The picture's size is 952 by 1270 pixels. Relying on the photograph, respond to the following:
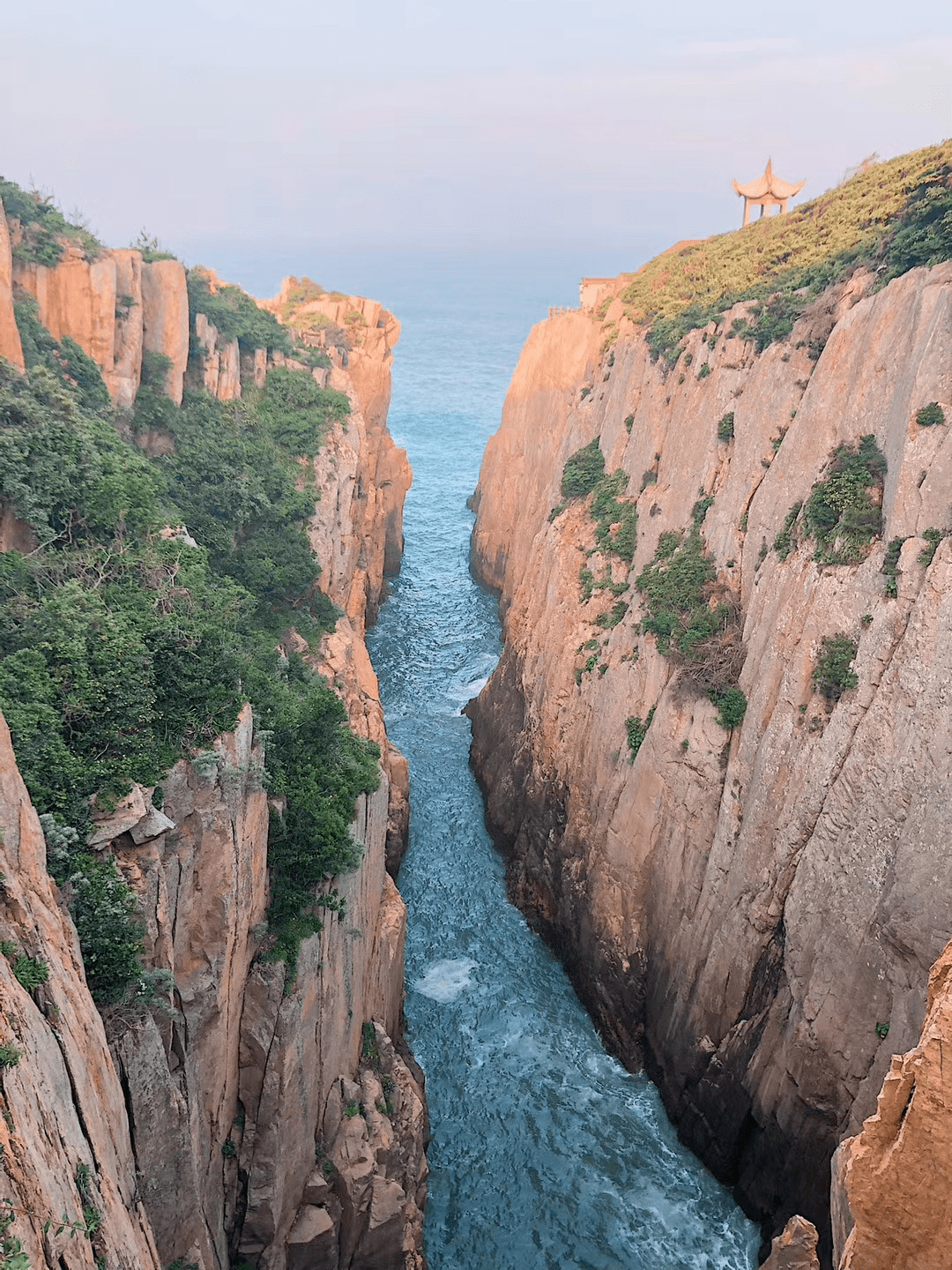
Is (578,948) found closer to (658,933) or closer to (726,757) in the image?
(658,933)

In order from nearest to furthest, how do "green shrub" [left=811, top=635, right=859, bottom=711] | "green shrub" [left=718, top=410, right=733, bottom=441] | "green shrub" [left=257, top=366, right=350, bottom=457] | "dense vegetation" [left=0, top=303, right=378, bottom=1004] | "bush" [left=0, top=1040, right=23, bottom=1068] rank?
"bush" [left=0, top=1040, right=23, bottom=1068], "dense vegetation" [left=0, top=303, right=378, bottom=1004], "green shrub" [left=811, top=635, right=859, bottom=711], "green shrub" [left=718, top=410, right=733, bottom=441], "green shrub" [left=257, top=366, right=350, bottom=457]

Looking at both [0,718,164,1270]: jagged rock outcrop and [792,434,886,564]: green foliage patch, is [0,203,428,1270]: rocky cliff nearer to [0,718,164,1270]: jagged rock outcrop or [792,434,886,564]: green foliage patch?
[0,718,164,1270]: jagged rock outcrop

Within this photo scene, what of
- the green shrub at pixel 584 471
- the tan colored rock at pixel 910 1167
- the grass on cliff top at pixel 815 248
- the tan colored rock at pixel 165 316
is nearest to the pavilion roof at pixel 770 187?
the grass on cliff top at pixel 815 248

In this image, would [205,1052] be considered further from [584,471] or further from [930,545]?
[584,471]

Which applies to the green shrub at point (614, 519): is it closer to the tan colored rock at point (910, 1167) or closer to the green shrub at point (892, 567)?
the green shrub at point (892, 567)

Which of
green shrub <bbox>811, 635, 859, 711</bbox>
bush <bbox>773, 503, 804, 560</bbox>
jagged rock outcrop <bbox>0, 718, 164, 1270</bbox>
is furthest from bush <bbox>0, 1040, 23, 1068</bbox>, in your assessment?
bush <bbox>773, 503, 804, 560</bbox>

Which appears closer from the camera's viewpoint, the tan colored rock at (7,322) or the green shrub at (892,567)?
the green shrub at (892,567)

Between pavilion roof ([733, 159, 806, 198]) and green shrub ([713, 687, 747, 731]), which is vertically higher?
pavilion roof ([733, 159, 806, 198])
